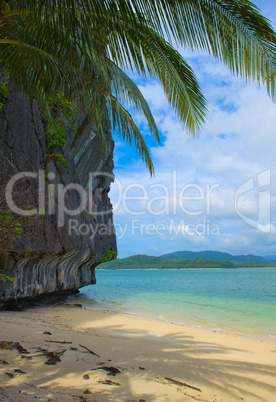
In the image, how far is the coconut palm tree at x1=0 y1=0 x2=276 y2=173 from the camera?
3.06 metres

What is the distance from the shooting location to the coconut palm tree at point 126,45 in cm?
306

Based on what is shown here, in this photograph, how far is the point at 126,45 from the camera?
13.1ft

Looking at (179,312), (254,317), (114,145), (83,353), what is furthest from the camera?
(114,145)

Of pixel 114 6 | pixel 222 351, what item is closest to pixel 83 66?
pixel 114 6

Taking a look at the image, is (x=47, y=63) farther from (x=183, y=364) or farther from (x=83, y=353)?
(x=183, y=364)

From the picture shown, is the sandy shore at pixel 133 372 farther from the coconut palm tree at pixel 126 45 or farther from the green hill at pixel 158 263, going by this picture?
the green hill at pixel 158 263

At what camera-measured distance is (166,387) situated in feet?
10.9

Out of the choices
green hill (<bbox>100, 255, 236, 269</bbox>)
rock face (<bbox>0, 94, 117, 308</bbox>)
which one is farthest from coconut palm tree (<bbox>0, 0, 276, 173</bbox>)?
green hill (<bbox>100, 255, 236, 269</bbox>)

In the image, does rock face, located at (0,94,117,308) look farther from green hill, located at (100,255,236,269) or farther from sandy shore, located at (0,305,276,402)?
green hill, located at (100,255,236,269)

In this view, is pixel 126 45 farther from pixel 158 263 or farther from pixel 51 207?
pixel 158 263

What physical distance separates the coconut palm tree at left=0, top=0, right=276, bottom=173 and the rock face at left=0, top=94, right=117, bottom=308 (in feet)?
9.52

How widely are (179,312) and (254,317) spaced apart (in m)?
3.50

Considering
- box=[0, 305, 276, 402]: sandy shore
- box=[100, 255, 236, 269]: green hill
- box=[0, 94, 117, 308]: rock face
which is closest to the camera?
box=[0, 305, 276, 402]: sandy shore

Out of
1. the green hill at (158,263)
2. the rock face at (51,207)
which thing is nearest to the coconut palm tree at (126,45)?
the rock face at (51,207)
